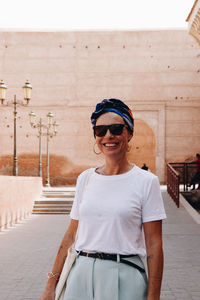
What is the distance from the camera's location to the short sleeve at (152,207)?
1729mm

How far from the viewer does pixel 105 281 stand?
169cm

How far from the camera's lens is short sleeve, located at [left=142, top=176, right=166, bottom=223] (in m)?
1.73

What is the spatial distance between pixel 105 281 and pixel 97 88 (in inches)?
1012

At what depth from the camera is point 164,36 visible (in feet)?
88.7

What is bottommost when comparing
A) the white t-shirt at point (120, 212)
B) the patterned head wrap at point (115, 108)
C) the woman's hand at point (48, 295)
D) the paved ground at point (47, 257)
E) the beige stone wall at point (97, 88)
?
the paved ground at point (47, 257)

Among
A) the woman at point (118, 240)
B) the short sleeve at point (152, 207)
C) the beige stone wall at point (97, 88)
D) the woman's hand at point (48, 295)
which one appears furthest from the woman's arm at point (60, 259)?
the beige stone wall at point (97, 88)

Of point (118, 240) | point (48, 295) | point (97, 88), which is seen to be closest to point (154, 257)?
point (118, 240)

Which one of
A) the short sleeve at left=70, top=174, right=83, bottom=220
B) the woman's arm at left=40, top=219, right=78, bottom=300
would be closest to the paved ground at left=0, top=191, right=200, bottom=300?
the woman's arm at left=40, top=219, right=78, bottom=300

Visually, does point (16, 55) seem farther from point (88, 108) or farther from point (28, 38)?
point (88, 108)

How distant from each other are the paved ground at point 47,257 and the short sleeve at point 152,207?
319 centimetres

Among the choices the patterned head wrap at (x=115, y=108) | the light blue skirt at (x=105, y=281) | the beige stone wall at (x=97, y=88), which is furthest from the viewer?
the beige stone wall at (x=97, y=88)

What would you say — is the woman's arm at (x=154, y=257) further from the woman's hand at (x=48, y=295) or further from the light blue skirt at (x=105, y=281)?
the woman's hand at (x=48, y=295)

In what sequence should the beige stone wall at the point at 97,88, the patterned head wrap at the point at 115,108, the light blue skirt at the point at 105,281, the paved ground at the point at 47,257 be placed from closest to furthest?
the light blue skirt at the point at 105,281
the patterned head wrap at the point at 115,108
the paved ground at the point at 47,257
the beige stone wall at the point at 97,88

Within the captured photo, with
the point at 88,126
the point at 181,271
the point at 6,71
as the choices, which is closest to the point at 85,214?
the point at 181,271
